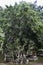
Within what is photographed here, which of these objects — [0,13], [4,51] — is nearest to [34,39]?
[4,51]

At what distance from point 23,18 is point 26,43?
91.7 inches

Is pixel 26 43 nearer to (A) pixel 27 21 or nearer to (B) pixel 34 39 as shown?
(B) pixel 34 39

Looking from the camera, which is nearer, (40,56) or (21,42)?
(21,42)

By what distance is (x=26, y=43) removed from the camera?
15406 mm

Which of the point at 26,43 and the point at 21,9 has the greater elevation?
the point at 21,9

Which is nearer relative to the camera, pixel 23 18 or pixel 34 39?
pixel 23 18

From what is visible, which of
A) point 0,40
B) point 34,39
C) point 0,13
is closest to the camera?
point 0,40

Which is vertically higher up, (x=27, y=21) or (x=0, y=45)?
(x=27, y=21)

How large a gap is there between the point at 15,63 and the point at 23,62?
79cm

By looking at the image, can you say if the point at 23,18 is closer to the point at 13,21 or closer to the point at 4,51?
the point at 13,21

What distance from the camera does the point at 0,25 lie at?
16516mm

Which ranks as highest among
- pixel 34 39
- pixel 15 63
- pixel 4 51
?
pixel 34 39

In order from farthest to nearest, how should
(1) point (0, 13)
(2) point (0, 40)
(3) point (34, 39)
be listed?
(1) point (0, 13)
(3) point (34, 39)
(2) point (0, 40)

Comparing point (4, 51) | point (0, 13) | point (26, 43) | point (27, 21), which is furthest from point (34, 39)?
point (0, 13)
